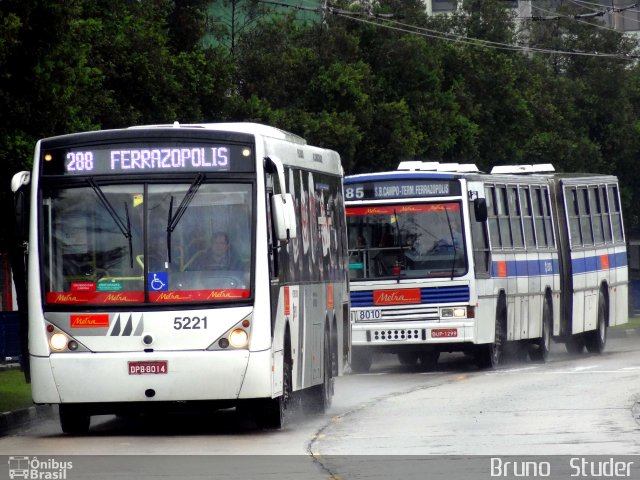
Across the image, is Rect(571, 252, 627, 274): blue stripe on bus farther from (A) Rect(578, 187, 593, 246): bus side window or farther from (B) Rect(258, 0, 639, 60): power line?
(B) Rect(258, 0, 639, 60): power line

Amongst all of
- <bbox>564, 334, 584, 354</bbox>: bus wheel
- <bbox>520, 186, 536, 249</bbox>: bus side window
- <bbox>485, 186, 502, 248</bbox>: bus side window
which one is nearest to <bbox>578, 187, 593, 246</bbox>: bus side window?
<bbox>564, 334, 584, 354</bbox>: bus wheel

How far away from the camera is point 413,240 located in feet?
84.8

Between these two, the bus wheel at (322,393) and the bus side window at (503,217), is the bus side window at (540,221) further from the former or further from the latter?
the bus wheel at (322,393)

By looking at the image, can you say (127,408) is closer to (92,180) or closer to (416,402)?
(92,180)

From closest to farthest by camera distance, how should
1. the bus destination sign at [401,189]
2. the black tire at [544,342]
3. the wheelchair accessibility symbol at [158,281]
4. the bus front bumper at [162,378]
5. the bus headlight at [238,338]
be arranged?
the bus front bumper at [162,378] < the bus headlight at [238,338] < the wheelchair accessibility symbol at [158,281] < the bus destination sign at [401,189] < the black tire at [544,342]

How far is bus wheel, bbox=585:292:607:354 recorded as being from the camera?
3350cm

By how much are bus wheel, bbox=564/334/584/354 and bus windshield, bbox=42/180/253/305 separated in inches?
762

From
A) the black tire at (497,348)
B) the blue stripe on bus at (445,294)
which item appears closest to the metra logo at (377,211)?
the blue stripe on bus at (445,294)

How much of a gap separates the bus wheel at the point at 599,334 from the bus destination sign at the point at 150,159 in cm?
1884

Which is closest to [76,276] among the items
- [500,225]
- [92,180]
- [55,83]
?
[92,180]

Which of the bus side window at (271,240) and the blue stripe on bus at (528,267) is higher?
the bus side window at (271,240)

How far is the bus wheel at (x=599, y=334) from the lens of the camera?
33500 mm

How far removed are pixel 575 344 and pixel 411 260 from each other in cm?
930

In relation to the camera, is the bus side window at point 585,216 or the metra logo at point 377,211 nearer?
the metra logo at point 377,211
